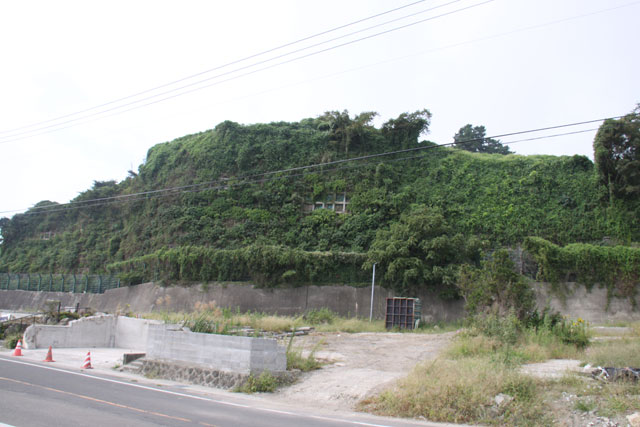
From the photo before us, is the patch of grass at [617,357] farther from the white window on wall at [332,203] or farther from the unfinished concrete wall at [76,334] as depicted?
the white window on wall at [332,203]

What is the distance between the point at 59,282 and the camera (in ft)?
135

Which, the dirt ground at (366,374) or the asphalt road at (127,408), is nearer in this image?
the asphalt road at (127,408)

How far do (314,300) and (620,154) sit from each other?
20.7m

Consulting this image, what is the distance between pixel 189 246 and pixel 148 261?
3925mm

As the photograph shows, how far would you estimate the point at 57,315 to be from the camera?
23.2 m

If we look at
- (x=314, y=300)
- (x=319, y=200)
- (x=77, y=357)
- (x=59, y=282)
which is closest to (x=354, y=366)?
(x=77, y=357)

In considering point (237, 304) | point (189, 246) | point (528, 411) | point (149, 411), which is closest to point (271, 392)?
point (149, 411)

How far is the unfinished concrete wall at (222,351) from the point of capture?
491 inches

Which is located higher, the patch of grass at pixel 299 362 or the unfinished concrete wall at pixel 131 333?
the patch of grass at pixel 299 362

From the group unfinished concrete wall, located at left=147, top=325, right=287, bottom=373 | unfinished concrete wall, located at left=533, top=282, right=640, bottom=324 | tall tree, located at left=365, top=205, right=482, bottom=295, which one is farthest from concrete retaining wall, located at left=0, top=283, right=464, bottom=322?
unfinished concrete wall, located at left=147, top=325, right=287, bottom=373

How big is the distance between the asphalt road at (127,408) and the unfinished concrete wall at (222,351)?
1228 millimetres

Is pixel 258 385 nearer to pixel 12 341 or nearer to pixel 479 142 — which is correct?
pixel 12 341

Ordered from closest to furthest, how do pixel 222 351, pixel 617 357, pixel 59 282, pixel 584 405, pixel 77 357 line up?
1. pixel 584 405
2. pixel 617 357
3. pixel 222 351
4. pixel 77 357
5. pixel 59 282

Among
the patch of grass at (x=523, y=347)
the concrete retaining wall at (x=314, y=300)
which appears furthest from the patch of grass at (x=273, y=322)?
the patch of grass at (x=523, y=347)
